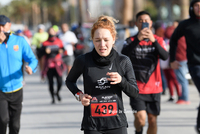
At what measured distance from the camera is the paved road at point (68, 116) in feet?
25.2

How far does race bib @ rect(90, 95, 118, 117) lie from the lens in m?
3.95

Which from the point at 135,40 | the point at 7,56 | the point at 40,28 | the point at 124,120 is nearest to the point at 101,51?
the point at 124,120

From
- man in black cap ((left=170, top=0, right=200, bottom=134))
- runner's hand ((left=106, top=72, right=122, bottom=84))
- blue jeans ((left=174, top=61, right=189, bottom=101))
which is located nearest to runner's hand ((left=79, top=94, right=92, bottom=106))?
runner's hand ((left=106, top=72, right=122, bottom=84))

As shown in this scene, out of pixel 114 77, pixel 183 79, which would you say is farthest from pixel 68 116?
pixel 114 77

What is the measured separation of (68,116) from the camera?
9.07m

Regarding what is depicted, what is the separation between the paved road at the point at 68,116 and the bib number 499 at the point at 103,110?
334cm

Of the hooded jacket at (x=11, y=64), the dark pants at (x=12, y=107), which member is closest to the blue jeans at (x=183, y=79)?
the hooded jacket at (x=11, y=64)

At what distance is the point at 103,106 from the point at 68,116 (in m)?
5.21

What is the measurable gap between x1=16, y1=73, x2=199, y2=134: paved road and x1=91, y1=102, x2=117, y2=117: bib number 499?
11.0 ft

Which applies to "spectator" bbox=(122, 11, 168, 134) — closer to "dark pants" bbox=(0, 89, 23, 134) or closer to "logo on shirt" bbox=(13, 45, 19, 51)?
"logo on shirt" bbox=(13, 45, 19, 51)

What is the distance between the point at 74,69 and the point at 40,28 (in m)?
12.5

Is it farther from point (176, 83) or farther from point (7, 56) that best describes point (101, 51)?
point (176, 83)

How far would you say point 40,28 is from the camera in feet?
53.4

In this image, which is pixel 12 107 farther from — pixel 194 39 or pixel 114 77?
pixel 194 39
